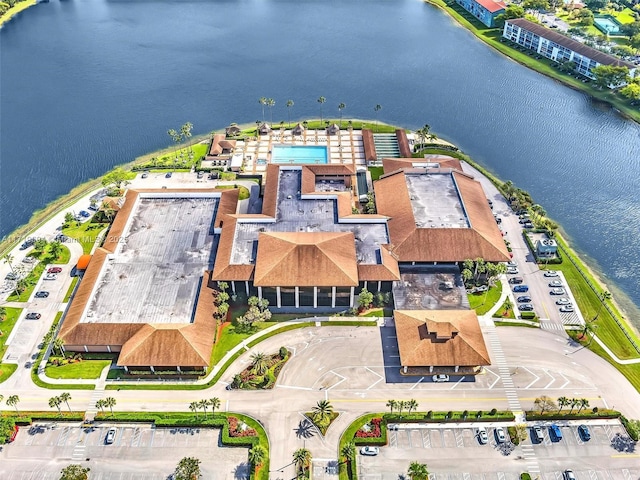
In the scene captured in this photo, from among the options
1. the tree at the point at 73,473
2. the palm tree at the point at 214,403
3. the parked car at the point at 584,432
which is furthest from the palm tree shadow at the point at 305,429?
the parked car at the point at 584,432

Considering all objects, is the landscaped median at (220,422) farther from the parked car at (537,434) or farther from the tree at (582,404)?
the tree at (582,404)

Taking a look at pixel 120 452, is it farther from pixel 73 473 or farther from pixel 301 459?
pixel 301 459

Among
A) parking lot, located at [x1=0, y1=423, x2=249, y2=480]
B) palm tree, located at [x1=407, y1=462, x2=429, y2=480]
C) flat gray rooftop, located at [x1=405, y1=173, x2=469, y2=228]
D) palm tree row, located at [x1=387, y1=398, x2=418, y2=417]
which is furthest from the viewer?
flat gray rooftop, located at [x1=405, y1=173, x2=469, y2=228]

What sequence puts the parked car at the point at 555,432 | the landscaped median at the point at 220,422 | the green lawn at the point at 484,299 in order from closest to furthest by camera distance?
the landscaped median at the point at 220,422
the parked car at the point at 555,432
the green lawn at the point at 484,299

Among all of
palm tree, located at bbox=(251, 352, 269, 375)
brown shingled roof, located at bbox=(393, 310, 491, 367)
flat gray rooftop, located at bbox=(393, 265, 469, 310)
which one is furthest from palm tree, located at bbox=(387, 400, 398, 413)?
palm tree, located at bbox=(251, 352, 269, 375)

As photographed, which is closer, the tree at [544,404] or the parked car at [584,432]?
the parked car at [584,432]

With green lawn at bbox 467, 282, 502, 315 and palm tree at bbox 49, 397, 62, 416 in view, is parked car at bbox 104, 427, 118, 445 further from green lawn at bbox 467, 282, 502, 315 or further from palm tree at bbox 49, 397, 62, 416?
green lawn at bbox 467, 282, 502, 315
